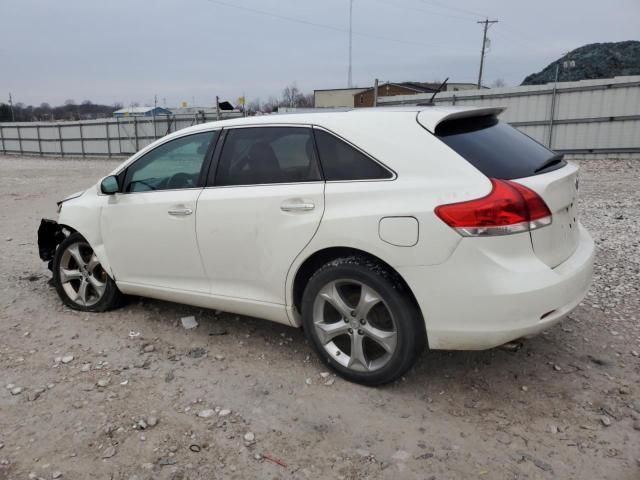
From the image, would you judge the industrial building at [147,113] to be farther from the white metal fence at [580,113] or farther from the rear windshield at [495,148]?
the rear windshield at [495,148]

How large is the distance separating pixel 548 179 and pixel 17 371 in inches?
140

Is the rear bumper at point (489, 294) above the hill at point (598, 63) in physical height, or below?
below

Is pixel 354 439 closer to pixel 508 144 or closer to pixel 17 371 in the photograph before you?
pixel 508 144

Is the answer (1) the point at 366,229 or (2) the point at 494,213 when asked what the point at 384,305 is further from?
(2) the point at 494,213

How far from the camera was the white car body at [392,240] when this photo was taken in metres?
2.62

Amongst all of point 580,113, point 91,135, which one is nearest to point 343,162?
point 580,113

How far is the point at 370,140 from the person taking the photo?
2.99m

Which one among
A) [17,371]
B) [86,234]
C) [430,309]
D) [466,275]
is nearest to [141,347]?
[17,371]

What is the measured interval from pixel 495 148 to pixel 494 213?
0.57 m

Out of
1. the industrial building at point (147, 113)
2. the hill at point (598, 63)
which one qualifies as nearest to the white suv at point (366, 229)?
the industrial building at point (147, 113)

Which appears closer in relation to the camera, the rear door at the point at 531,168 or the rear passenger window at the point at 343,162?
the rear door at the point at 531,168

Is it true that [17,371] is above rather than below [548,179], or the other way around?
below

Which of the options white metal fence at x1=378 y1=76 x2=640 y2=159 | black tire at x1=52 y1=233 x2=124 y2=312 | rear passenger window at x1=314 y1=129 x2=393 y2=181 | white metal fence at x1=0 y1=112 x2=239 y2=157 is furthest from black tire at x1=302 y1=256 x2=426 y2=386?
white metal fence at x1=0 y1=112 x2=239 y2=157

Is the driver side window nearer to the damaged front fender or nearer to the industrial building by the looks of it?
the damaged front fender
